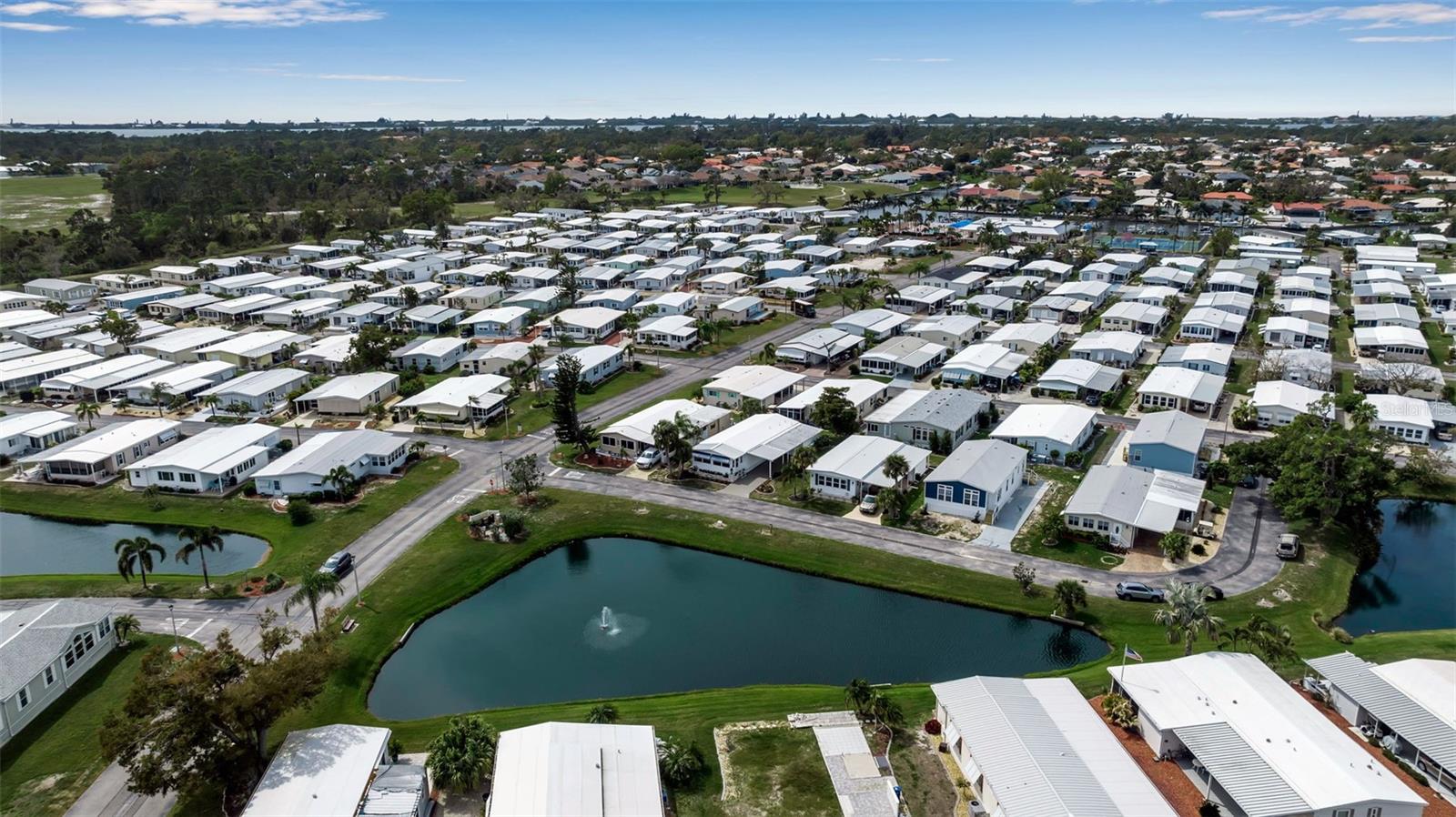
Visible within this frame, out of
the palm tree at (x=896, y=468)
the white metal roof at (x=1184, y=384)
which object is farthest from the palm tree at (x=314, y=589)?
the white metal roof at (x=1184, y=384)

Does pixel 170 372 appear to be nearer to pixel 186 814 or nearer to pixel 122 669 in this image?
pixel 122 669

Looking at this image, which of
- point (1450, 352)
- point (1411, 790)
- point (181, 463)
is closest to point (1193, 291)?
point (1450, 352)

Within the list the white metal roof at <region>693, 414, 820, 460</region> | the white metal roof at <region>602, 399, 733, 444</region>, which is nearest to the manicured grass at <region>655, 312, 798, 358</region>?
the white metal roof at <region>602, 399, 733, 444</region>

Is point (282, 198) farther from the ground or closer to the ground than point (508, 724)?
farther from the ground

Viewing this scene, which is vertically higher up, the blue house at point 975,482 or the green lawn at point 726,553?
the blue house at point 975,482

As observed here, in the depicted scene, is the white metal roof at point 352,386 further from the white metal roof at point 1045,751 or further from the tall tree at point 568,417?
the white metal roof at point 1045,751
